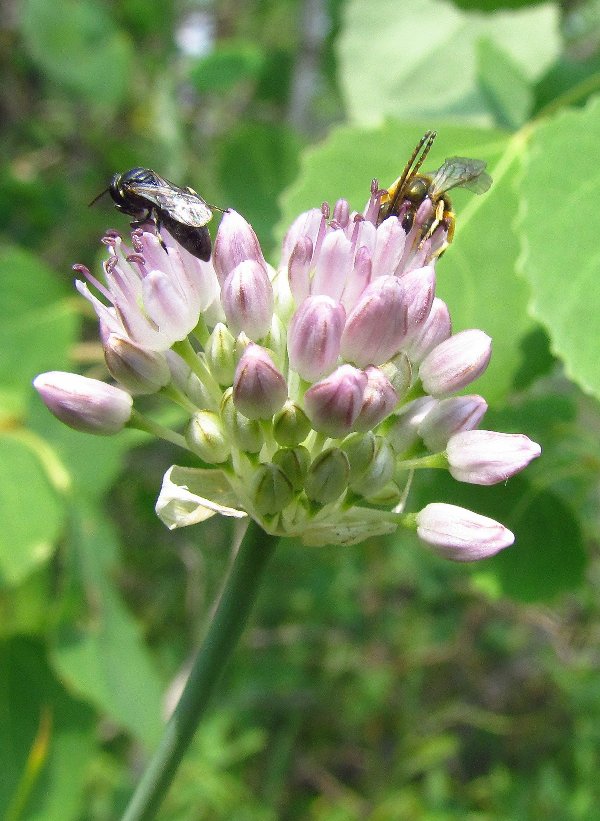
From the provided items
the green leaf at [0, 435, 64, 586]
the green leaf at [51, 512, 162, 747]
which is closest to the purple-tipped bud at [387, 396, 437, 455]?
the green leaf at [0, 435, 64, 586]

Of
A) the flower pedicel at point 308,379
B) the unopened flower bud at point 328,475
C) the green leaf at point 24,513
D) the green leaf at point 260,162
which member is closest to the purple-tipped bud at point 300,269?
the flower pedicel at point 308,379

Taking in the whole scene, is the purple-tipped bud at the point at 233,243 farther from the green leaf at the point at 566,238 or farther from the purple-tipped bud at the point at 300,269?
the green leaf at the point at 566,238

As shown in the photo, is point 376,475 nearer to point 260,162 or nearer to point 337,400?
point 337,400

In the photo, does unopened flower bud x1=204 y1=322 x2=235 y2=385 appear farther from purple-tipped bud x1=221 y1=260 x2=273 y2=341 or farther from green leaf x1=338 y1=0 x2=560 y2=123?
green leaf x1=338 y1=0 x2=560 y2=123

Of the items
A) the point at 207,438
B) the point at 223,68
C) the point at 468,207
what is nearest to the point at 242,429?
the point at 207,438

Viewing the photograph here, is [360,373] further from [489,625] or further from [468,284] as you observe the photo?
[489,625]

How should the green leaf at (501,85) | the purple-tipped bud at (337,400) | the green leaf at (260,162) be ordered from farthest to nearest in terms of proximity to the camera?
1. the green leaf at (260,162)
2. the green leaf at (501,85)
3. the purple-tipped bud at (337,400)

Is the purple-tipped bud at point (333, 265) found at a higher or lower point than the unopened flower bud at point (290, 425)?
higher

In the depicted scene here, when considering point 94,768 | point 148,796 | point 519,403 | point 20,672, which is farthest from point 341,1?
point 94,768
